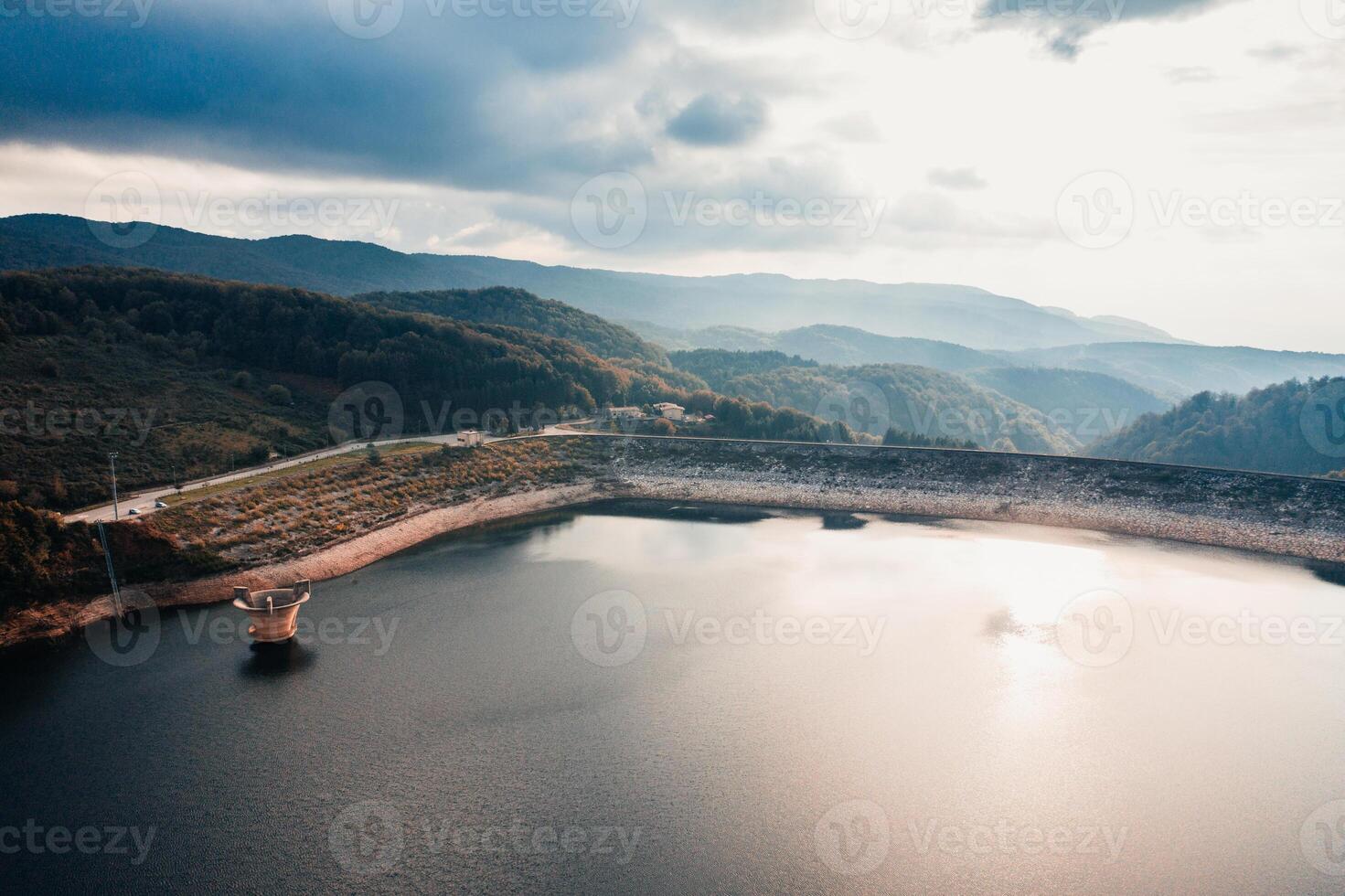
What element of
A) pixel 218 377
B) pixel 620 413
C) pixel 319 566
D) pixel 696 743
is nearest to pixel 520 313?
pixel 620 413

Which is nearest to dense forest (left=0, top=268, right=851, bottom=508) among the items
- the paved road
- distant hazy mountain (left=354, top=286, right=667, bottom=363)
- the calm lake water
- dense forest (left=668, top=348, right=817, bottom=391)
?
the paved road

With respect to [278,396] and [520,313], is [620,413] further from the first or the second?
[520,313]

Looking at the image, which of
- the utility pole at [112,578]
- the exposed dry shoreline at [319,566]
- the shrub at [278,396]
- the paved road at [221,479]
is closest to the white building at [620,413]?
the paved road at [221,479]

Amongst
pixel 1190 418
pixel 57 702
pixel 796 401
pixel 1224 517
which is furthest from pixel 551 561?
pixel 1190 418

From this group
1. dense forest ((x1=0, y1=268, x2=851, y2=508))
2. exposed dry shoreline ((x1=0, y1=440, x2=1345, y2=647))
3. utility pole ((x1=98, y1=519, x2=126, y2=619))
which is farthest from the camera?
exposed dry shoreline ((x1=0, y1=440, x2=1345, y2=647))

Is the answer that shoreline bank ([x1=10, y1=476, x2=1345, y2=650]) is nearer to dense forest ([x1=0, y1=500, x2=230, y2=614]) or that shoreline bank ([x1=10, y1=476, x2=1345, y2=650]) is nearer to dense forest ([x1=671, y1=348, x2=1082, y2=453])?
dense forest ([x1=0, y1=500, x2=230, y2=614])
